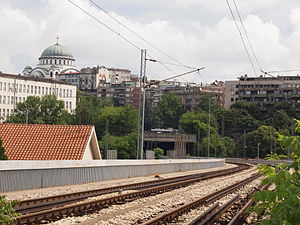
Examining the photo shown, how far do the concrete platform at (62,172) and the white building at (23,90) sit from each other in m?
123

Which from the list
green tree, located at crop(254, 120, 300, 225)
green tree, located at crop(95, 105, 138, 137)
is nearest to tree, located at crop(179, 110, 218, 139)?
green tree, located at crop(95, 105, 138, 137)

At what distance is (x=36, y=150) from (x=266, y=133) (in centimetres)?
10616

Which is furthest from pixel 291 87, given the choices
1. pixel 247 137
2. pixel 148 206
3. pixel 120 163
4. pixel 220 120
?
pixel 148 206

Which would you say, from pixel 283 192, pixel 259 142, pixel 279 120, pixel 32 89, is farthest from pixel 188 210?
pixel 32 89

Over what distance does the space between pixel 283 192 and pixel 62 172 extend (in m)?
19.4

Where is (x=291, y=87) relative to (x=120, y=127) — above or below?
above

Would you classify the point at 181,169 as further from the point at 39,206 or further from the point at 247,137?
the point at 247,137

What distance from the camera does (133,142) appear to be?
131m

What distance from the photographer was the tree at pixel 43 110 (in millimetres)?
144625

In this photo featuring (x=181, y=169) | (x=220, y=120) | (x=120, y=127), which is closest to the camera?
(x=181, y=169)

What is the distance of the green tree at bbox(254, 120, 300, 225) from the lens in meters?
8.59

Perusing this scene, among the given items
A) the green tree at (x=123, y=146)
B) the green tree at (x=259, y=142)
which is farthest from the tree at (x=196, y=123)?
the green tree at (x=123, y=146)

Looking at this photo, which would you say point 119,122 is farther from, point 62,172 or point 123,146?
point 62,172

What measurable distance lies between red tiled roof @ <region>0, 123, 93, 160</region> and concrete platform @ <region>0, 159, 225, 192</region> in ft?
9.16
